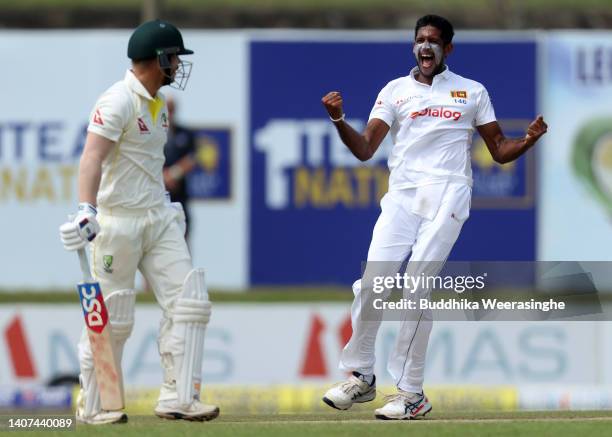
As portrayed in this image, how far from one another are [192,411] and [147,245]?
0.82 m

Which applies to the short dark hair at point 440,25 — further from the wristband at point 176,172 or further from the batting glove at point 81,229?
the wristband at point 176,172

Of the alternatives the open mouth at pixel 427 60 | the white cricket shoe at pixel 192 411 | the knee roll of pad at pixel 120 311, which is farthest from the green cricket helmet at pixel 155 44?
the white cricket shoe at pixel 192 411

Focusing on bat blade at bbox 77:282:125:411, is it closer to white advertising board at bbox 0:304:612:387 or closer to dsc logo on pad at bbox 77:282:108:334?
dsc logo on pad at bbox 77:282:108:334

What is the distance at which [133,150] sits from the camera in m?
8.48

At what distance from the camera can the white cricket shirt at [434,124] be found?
345 inches

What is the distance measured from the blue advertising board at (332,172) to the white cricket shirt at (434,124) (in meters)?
7.35

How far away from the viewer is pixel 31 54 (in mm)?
16328

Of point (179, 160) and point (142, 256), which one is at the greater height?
point (179, 160)

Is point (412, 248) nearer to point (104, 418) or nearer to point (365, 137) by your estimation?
point (365, 137)

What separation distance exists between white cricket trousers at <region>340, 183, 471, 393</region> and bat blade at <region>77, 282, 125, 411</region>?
1.26 m

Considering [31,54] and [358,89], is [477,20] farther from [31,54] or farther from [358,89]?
[31,54]

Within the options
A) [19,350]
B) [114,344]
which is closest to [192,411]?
[114,344]

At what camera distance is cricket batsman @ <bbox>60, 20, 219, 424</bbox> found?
8.49 meters

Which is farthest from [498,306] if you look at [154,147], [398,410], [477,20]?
[477,20]
